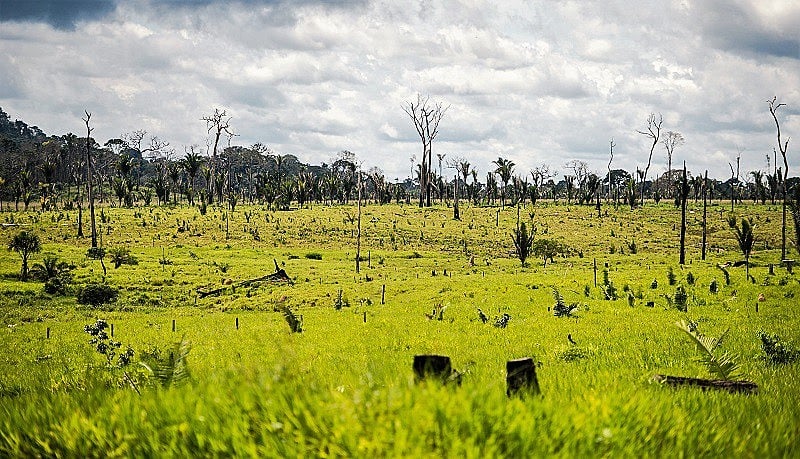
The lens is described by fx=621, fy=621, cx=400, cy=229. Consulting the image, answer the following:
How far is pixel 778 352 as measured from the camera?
1086 cm

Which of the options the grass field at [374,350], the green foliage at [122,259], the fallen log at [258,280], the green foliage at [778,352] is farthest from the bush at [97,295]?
the green foliage at [778,352]

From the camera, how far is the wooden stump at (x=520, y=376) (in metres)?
4.45

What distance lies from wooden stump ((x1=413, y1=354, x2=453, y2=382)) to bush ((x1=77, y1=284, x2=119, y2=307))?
31.5m

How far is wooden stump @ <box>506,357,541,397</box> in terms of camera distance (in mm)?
4454

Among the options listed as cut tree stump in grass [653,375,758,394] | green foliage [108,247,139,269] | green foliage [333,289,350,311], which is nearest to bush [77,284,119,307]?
green foliage [108,247,139,269]

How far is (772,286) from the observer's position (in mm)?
24297

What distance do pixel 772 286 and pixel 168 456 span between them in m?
26.3

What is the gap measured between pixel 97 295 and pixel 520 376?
106ft

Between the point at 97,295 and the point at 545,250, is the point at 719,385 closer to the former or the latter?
the point at 97,295

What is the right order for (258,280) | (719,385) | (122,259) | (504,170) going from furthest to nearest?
(504,170) → (122,259) → (258,280) → (719,385)

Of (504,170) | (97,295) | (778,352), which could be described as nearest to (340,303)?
(97,295)

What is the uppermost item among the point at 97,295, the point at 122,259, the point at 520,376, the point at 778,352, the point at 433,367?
the point at 433,367

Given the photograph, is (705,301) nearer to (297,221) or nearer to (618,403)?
(618,403)

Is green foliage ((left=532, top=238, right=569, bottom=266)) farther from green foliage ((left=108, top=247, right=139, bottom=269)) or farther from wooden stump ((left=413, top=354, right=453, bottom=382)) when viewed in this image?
wooden stump ((left=413, top=354, right=453, bottom=382))
